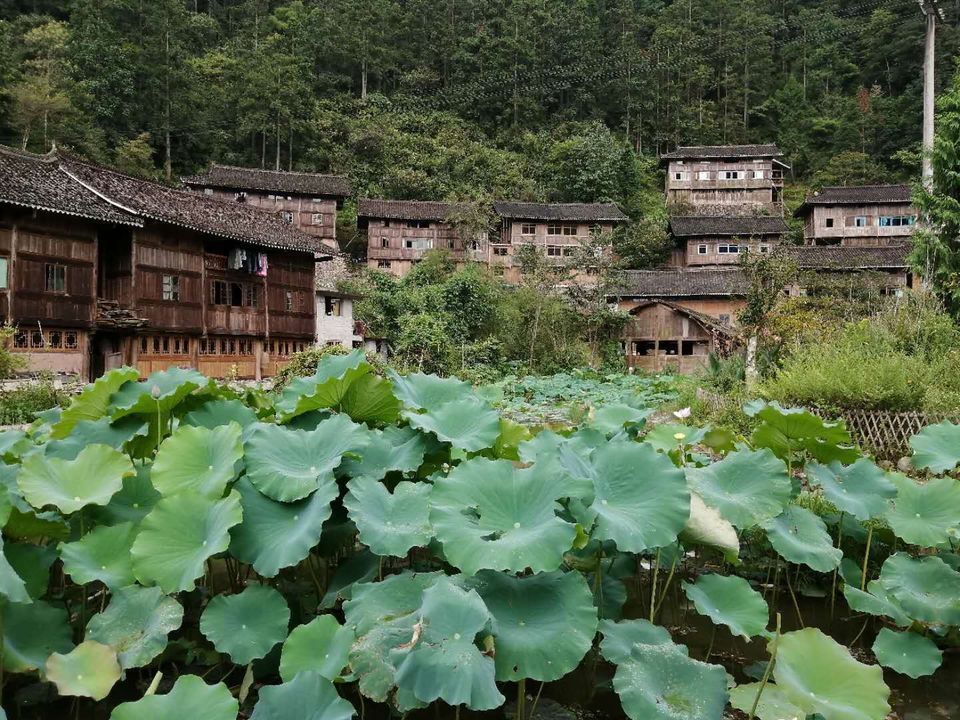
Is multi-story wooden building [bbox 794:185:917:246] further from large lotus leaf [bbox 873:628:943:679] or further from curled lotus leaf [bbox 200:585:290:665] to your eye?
curled lotus leaf [bbox 200:585:290:665]

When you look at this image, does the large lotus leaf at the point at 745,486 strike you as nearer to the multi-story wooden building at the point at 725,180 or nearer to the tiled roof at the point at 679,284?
the tiled roof at the point at 679,284

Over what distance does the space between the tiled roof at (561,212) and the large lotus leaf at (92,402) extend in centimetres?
3324

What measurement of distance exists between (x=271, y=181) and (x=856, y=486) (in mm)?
34734

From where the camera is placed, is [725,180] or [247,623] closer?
[247,623]

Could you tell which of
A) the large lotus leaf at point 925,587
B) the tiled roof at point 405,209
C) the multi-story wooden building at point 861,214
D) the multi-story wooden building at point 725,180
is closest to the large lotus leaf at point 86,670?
the large lotus leaf at point 925,587

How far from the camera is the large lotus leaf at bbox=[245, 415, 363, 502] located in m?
2.32

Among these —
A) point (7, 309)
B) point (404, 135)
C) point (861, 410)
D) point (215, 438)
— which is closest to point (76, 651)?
point (215, 438)

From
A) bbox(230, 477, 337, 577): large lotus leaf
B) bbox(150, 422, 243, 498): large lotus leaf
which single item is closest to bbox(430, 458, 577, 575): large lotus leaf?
bbox(230, 477, 337, 577): large lotus leaf

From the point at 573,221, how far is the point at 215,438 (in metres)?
35.0

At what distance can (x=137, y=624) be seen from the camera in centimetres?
215

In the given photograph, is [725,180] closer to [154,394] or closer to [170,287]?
[170,287]

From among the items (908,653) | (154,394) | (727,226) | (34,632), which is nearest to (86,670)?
(34,632)

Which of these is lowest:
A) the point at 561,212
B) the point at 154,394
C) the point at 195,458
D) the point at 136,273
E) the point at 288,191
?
the point at 195,458

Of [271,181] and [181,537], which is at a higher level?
[271,181]
